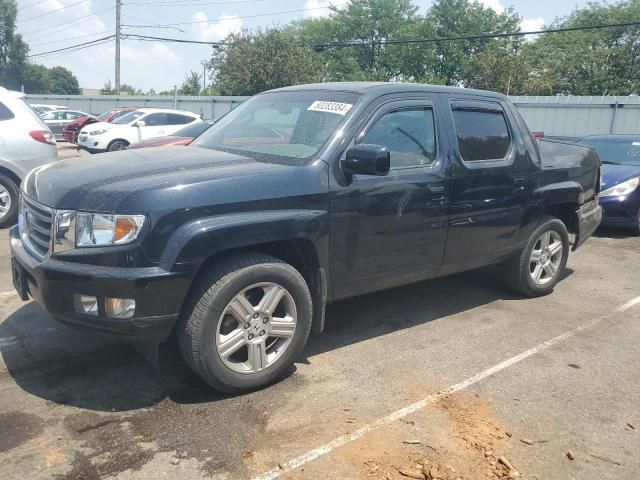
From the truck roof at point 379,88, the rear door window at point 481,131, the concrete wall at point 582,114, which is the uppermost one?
the concrete wall at point 582,114

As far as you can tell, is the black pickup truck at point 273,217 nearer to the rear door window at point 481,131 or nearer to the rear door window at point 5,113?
the rear door window at point 481,131

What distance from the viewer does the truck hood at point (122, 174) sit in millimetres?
3066

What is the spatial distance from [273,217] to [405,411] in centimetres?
135

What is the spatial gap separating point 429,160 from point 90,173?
2304 millimetres

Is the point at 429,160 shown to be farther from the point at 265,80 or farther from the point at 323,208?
the point at 265,80

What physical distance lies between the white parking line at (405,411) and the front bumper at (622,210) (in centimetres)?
416

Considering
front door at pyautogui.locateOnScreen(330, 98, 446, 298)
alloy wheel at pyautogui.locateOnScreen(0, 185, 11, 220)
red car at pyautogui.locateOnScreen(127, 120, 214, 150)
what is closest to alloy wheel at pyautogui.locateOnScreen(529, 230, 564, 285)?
front door at pyautogui.locateOnScreen(330, 98, 446, 298)

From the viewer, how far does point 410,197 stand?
13.0 ft

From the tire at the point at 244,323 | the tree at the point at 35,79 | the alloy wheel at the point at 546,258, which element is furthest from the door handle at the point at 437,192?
the tree at the point at 35,79

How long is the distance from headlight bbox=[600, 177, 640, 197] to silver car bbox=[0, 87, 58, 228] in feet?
25.8

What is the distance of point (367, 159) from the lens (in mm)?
3465

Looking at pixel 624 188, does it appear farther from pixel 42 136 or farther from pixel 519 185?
pixel 42 136

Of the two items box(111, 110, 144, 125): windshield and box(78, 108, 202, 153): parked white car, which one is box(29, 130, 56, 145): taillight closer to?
box(78, 108, 202, 153): parked white car

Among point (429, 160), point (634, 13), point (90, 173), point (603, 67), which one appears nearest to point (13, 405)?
point (90, 173)
